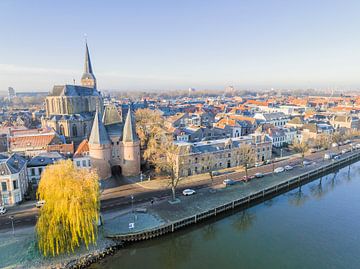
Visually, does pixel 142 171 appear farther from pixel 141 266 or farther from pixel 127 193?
pixel 141 266

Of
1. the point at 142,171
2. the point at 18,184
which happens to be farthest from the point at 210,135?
the point at 18,184

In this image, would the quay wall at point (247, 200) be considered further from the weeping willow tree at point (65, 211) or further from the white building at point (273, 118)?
the white building at point (273, 118)

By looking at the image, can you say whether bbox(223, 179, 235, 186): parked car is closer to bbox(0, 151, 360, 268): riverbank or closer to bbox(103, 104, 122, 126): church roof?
bbox(0, 151, 360, 268): riverbank

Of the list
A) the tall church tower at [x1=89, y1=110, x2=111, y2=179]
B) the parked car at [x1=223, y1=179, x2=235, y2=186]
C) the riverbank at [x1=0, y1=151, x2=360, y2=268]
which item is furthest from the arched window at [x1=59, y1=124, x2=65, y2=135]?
the parked car at [x1=223, y1=179, x2=235, y2=186]

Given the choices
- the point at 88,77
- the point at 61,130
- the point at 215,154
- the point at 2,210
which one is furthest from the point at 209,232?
the point at 88,77

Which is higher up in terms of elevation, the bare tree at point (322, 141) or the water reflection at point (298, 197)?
the bare tree at point (322, 141)

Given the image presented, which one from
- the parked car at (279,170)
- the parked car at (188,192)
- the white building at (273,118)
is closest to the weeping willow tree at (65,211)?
the parked car at (188,192)

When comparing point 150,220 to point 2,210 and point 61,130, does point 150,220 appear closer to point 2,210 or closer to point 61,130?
point 2,210
